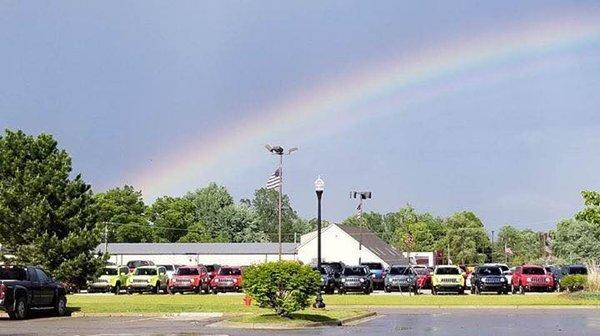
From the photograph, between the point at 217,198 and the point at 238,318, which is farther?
the point at 217,198

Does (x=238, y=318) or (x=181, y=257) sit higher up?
(x=181, y=257)

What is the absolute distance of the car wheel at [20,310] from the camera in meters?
32.2

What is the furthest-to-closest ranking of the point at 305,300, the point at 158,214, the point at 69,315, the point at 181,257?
1. the point at 158,214
2. the point at 181,257
3. the point at 69,315
4. the point at 305,300

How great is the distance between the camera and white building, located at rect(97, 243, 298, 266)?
12388 cm

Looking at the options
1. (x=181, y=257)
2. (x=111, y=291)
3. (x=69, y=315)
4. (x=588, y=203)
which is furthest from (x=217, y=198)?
(x=69, y=315)

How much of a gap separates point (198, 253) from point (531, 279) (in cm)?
7095

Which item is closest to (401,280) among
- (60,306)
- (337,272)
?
(337,272)

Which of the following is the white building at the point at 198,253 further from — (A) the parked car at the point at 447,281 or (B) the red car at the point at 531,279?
(A) the parked car at the point at 447,281

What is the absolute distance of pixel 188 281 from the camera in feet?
198

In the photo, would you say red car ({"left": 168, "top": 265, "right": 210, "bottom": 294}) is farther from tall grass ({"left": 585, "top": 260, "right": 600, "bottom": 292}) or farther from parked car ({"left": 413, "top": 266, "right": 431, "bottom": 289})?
tall grass ({"left": 585, "top": 260, "right": 600, "bottom": 292})

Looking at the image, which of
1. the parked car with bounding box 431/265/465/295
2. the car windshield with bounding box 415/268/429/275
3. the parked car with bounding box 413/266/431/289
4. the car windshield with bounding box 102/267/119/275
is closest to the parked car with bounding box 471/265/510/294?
the parked car with bounding box 431/265/465/295

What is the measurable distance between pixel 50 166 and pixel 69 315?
806 inches

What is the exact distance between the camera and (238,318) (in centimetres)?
3078

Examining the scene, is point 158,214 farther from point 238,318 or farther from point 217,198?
point 238,318
